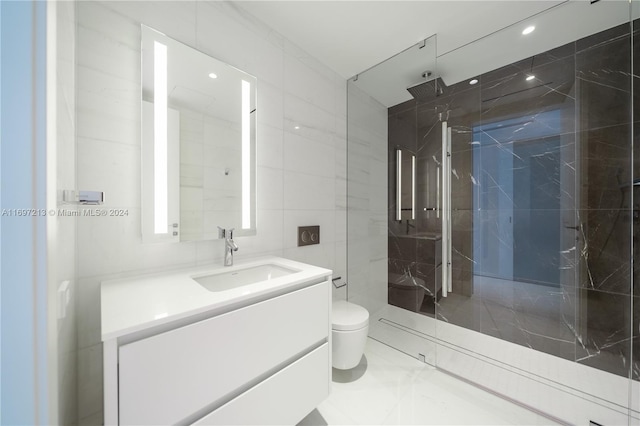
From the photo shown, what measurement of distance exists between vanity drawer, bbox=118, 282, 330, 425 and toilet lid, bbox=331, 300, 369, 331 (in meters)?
0.53

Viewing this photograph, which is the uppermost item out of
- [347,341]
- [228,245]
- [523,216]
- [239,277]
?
[523,216]

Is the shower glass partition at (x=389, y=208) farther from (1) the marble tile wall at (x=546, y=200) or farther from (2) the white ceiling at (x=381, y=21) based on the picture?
(2) the white ceiling at (x=381, y=21)

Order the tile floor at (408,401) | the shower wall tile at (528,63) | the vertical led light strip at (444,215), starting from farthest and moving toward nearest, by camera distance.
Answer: the vertical led light strip at (444,215), the shower wall tile at (528,63), the tile floor at (408,401)

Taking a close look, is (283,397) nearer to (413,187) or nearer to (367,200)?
(367,200)

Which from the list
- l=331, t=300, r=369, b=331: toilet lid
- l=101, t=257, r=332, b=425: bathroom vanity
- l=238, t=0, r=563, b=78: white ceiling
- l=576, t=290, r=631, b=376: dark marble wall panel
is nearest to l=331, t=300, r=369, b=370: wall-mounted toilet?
l=331, t=300, r=369, b=331: toilet lid

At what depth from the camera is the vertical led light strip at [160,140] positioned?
44.6 inches

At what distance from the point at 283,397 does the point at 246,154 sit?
1.33 metres

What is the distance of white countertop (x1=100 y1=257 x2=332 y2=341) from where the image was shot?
2.21ft

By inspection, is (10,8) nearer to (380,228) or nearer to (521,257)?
(380,228)

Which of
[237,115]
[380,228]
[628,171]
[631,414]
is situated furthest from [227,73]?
[631,414]

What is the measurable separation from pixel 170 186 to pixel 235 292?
68 centimetres

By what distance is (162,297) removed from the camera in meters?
0.85

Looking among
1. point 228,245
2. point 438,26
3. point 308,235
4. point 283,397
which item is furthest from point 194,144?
point 438,26

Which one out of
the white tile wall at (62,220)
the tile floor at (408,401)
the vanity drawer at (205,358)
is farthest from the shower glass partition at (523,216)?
the white tile wall at (62,220)
